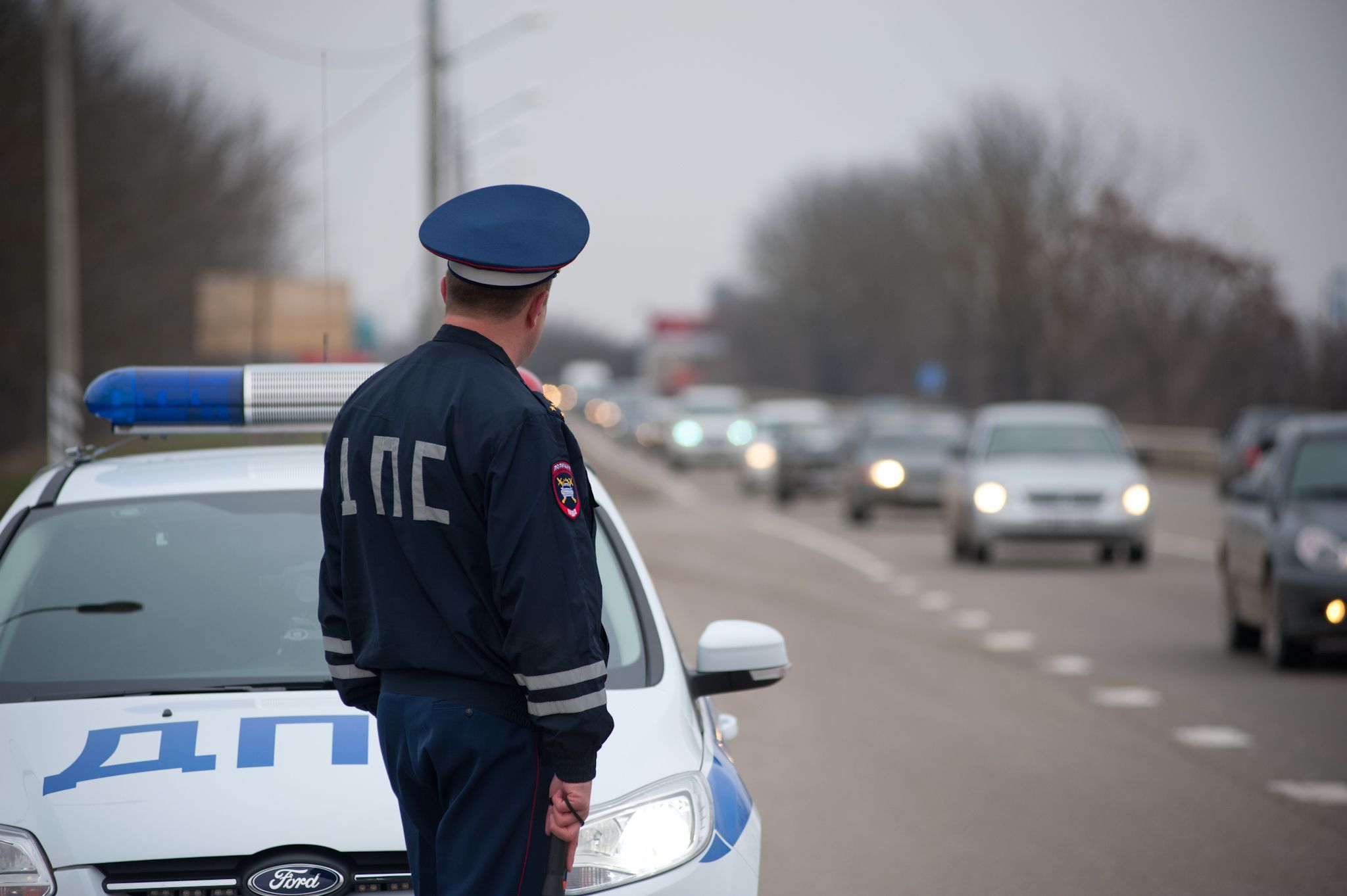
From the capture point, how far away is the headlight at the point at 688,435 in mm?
48469

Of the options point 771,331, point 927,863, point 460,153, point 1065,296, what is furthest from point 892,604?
point 771,331

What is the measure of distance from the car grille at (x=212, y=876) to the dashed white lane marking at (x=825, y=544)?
49.2ft

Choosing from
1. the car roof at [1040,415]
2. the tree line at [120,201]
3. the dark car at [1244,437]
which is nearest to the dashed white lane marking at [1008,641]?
the car roof at [1040,415]

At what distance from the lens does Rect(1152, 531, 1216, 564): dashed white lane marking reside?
20672 millimetres

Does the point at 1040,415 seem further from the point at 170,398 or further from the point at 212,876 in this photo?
the point at 212,876

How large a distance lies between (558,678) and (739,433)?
45.9 metres

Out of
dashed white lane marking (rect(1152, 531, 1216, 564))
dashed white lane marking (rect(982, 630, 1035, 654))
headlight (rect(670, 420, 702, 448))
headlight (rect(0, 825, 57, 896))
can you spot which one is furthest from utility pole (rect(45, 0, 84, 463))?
headlight (rect(670, 420, 702, 448))

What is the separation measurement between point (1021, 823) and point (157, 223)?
36.1m

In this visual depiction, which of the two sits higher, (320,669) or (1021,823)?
(320,669)

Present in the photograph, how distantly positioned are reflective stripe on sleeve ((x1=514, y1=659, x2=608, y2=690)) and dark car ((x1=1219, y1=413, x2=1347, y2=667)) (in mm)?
8535

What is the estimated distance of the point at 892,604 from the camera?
15.8m

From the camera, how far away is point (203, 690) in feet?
13.3

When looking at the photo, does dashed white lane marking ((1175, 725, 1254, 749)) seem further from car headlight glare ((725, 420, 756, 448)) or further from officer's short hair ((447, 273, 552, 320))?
car headlight glare ((725, 420, 756, 448))

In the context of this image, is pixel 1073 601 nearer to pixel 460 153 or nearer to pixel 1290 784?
pixel 1290 784
